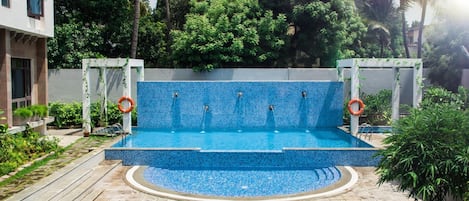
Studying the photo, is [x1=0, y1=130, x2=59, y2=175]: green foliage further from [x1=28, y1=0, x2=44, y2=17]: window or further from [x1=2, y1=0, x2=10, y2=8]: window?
[x1=28, y1=0, x2=44, y2=17]: window

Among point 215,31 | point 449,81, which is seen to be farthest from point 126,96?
point 449,81

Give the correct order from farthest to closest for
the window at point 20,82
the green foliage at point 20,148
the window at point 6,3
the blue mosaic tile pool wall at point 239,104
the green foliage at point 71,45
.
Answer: the green foliage at point 71,45, the blue mosaic tile pool wall at point 239,104, the window at point 20,82, the window at point 6,3, the green foliage at point 20,148

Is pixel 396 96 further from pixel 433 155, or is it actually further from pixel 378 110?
pixel 433 155

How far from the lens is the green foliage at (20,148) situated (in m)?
9.42

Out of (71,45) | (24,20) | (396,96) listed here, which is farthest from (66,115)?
(396,96)

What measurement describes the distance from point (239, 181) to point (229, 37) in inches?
419

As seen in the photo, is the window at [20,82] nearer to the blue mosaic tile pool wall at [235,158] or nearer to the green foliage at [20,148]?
the green foliage at [20,148]

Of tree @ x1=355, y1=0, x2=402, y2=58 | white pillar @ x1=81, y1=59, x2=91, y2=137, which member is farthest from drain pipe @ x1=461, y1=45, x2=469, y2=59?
white pillar @ x1=81, y1=59, x2=91, y2=137

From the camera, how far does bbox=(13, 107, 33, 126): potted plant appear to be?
11453 millimetres

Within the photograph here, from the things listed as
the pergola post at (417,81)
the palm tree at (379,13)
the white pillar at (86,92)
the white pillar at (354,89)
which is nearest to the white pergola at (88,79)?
the white pillar at (86,92)

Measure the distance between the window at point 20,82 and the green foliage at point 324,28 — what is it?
11.3m

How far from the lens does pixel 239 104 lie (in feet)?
53.9

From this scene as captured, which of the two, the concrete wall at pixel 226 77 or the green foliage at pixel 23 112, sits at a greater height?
the concrete wall at pixel 226 77

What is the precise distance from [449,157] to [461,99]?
11.1 meters
